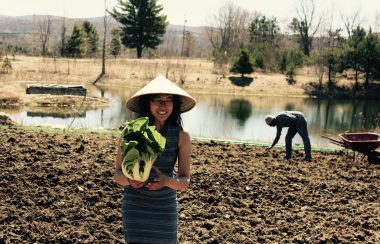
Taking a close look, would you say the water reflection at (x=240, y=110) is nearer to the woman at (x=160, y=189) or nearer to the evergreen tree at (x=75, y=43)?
the woman at (x=160, y=189)

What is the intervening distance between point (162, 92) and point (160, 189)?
0.61 m

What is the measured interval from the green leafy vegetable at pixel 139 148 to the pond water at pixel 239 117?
8.75 metres

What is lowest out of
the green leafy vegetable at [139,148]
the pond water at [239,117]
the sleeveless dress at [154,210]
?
the pond water at [239,117]

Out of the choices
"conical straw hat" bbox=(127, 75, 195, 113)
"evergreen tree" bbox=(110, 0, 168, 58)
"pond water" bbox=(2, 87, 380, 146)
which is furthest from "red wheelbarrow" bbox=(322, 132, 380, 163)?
"evergreen tree" bbox=(110, 0, 168, 58)

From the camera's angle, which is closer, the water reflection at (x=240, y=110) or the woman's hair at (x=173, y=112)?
the woman's hair at (x=173, y=112)

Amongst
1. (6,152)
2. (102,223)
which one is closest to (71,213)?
(102,223)

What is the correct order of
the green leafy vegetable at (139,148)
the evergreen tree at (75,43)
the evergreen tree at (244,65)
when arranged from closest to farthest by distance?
the green leafy vegetable at (139,148) < the evergreen tree at (244,65) < the evergreen tree at (75,43)

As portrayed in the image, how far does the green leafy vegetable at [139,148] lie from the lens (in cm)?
261

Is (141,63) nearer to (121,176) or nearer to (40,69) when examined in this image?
(40,69)

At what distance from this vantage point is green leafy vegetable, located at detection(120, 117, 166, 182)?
261 cm

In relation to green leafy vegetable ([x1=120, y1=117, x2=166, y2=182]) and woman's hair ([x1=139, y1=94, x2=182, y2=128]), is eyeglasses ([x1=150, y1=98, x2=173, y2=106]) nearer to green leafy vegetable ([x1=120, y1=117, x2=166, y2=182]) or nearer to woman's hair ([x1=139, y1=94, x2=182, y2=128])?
woman's hair ([x1=139, y1=94, x2=182, y2=128])

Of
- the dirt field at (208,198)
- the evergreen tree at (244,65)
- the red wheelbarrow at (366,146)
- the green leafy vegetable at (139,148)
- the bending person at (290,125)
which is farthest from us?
the evergreen tree at (244,65)

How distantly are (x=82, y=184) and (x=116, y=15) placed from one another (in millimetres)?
48385

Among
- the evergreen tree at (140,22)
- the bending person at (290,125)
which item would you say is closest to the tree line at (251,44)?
the evergreen tree at (140,22)
